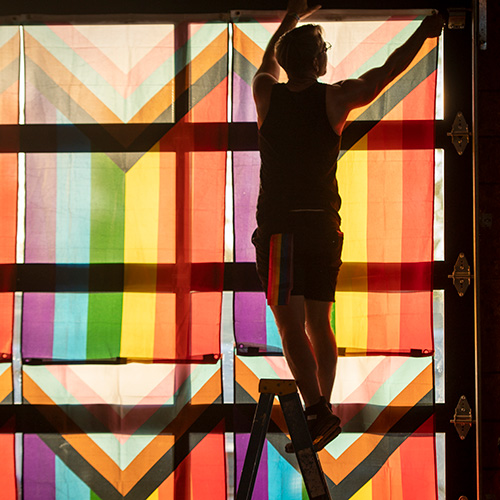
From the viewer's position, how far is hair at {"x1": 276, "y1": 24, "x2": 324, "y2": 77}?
7.19 ft

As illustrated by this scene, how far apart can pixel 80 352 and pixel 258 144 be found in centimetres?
128

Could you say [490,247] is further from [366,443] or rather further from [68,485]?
[68,485]

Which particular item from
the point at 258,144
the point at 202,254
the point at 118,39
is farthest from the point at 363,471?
the point at 118,39

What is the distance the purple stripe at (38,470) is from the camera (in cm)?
241

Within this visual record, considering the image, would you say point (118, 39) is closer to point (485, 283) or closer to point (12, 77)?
point (12, 77)

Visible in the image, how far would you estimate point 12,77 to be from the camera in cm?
244

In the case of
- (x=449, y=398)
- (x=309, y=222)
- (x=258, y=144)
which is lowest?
(x=449, y=398)

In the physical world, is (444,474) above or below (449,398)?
below

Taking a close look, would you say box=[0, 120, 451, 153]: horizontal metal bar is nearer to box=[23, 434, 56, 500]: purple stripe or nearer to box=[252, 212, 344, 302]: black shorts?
box=[252, 212, 344, 302]: black shorts

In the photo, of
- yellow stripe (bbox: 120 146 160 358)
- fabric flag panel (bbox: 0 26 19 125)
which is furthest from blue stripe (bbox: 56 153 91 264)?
fabric flag panel (bbox: 0 26 19 125)

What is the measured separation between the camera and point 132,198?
95.3 inches

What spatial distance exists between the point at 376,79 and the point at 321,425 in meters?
1.48

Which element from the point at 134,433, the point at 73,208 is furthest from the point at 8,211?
the point at 134,433

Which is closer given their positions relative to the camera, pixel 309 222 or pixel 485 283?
pixel 309 222
